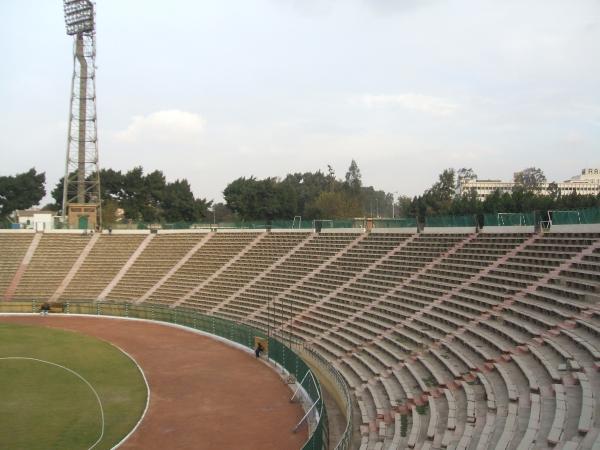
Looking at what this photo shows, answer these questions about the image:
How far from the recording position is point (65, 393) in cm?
2139

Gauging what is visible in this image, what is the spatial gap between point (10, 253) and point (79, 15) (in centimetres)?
2367

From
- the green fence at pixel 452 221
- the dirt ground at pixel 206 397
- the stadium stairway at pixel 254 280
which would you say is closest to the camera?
the dirt ground at pixel 206 397

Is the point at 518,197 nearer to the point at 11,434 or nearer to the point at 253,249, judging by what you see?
the point at 253,249

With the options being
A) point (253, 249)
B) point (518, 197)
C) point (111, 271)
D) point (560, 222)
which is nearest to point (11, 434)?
point (560, 222)

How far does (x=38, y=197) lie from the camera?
280 feet

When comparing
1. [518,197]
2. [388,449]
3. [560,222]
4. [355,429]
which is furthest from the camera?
[518,197]

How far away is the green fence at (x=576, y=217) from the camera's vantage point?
70.7ft

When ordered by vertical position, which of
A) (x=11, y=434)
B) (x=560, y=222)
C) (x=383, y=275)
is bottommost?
(x=11, y=434)

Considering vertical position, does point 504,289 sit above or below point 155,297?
above

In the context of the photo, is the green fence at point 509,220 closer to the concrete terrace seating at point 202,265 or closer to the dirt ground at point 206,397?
the dirt ground at point 206,397

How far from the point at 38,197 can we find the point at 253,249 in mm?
57108

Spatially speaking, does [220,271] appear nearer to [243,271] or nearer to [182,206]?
[243,271]

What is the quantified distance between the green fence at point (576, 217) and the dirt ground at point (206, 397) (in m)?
13.4

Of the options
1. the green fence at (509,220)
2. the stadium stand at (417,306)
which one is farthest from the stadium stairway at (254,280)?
the green fence at (509,220)
